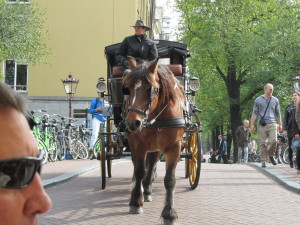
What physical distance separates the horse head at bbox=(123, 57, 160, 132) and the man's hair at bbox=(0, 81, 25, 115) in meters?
4.56

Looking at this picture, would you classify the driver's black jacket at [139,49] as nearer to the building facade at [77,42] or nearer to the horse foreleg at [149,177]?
the horse foreleg at [149,177]

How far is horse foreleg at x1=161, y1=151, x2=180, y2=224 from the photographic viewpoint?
18.8ft

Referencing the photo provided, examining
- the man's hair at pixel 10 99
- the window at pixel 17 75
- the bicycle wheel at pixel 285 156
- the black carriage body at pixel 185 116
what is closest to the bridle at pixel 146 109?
the black carriage body at pixel 185 116

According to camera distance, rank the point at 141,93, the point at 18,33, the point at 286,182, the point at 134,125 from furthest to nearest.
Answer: the point at 18,33
the point at 286,182
the point at 141,93
the point at 134,125

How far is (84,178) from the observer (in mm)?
11148

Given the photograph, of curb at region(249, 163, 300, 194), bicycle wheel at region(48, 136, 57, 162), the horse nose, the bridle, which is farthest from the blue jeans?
the horse nose

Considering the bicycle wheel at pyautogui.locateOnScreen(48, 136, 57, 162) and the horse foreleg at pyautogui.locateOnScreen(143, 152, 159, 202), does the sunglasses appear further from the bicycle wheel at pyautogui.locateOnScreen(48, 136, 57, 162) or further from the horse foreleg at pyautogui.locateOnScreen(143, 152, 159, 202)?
the bicycle wheel at pyautogui.locateOnScreen(48, 136, 57, 162)

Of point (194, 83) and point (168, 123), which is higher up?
point (194, 83)

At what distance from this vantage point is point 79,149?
1875 centimetres

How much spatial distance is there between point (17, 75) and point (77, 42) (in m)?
3.91

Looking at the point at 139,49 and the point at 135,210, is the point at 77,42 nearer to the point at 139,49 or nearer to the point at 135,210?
the point at 139,49

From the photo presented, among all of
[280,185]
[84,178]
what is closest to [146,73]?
[280,185]

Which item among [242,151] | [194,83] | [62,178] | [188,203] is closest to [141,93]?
[188,203]

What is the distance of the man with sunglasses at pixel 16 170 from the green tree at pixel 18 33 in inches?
916
